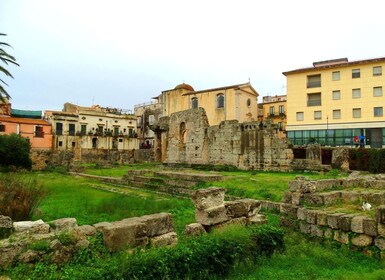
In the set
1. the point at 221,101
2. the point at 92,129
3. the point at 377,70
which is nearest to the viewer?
the point at 377,70

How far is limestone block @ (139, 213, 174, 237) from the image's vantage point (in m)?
5.97

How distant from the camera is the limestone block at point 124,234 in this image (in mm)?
5258

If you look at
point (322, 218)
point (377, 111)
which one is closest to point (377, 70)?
point (377, 111)

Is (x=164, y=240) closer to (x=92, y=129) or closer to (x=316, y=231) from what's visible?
(x=316, y=231)

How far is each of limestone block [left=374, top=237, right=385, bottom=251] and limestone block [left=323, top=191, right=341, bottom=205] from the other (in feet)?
7.84

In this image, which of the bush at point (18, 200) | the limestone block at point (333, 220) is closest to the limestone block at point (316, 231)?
the limestone block at point (333, 220)

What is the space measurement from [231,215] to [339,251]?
8.46ft

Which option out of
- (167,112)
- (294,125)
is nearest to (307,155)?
(294,125)

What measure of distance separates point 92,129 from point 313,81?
38.6m

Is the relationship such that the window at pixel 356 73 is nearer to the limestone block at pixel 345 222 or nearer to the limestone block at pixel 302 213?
the limestone block at pixel 302 213

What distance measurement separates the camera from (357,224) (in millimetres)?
7039

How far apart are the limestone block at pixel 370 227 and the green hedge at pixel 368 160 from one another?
1469 cm

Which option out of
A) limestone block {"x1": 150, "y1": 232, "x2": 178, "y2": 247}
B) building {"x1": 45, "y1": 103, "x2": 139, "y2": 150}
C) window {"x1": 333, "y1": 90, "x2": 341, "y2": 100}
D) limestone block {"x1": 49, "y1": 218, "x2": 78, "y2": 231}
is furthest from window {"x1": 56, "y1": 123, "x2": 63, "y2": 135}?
limestone block {"x1": 150, "y1": 232, "x2": 178, "y2": 247}

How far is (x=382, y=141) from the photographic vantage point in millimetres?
33250
